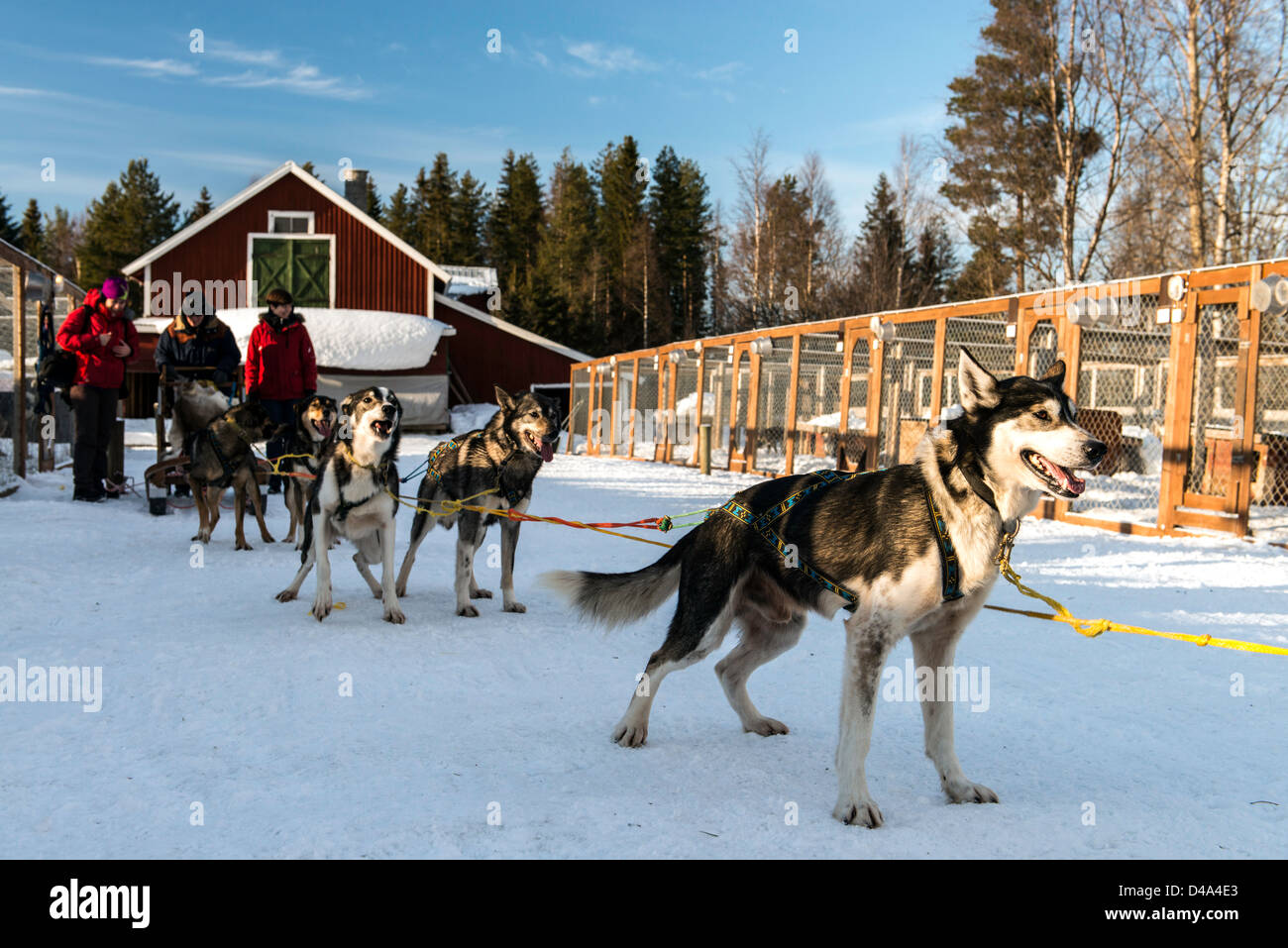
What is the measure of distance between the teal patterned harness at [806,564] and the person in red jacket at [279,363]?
622cm

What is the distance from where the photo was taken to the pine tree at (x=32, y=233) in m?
55.8

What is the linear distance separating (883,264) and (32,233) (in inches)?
2217

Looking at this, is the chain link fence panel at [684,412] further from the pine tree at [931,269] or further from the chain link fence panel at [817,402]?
the pine tree at [931,269]

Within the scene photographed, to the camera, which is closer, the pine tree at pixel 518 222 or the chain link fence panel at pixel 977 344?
the chain link fence panel at pixel 977 344

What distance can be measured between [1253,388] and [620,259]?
138ft

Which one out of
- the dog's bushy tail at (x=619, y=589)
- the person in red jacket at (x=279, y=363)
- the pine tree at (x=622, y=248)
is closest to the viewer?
the dog's bushy tail at (x=619, y=589)

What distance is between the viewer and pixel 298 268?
28.0m

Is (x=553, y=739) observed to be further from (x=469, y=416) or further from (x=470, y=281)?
(x=470, y=281)

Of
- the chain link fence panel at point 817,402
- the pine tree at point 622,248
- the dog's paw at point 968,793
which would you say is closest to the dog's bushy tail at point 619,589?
the dog's paw at point 968,793

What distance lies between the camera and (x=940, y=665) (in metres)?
2.88

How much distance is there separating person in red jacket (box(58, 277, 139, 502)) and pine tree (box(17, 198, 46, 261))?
54.0m

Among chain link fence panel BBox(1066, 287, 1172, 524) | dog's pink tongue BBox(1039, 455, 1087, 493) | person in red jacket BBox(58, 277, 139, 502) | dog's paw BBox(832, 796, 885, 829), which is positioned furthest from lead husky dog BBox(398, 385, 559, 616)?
chain link fence panel BBox(1066, 287, 1172, 524)

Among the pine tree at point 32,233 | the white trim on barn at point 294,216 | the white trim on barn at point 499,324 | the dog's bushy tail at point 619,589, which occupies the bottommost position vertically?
the dog's bushy tail at point 619,589

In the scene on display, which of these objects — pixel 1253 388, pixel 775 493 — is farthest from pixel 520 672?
pixel 1253 388
